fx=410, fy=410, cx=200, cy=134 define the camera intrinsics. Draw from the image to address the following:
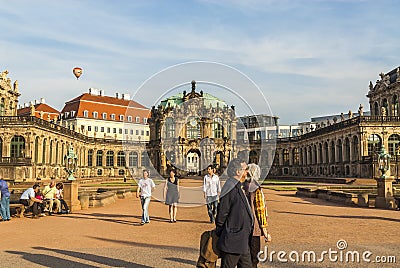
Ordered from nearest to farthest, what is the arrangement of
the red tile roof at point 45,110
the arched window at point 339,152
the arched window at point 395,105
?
the arched window at point 339,152 → the arched window at point 395,105 → the red tile roof at point 45,110

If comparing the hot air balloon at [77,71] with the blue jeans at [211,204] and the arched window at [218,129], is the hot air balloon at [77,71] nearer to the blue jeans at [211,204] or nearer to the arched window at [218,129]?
the blue jeans at [211,204]

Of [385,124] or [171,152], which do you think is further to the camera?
[171,152]

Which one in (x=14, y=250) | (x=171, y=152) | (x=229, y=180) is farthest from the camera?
(x=171, y=152)

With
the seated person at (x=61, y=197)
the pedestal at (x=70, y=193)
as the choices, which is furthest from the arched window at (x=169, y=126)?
the seated person at (x=61, y=197)

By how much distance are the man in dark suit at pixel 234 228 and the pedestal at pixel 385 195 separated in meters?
18.5

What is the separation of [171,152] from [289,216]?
251 feet

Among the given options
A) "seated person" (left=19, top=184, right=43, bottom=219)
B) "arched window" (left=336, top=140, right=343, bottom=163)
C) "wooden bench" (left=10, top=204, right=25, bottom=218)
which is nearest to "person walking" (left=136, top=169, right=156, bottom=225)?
"seated person" (left=19, top=184, right=43, bottom=219)

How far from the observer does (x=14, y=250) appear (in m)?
11.9

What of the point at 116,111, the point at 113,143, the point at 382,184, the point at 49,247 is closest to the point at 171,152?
the point at 113,143

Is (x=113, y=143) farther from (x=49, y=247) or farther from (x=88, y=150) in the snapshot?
(x=49, y=247)

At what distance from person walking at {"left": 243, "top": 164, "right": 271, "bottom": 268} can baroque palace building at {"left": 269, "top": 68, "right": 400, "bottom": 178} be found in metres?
54.0

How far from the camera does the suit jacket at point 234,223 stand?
696 centimetres

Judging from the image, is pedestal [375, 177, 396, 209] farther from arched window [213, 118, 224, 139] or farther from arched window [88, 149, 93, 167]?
arched window [88, 149, 93, 167]

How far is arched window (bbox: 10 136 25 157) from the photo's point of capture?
6203 cm
